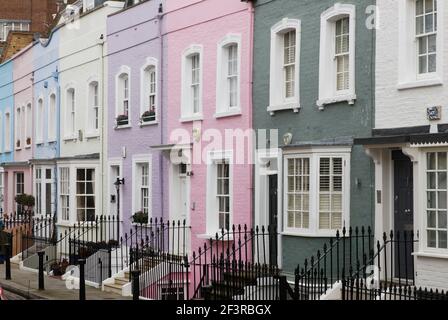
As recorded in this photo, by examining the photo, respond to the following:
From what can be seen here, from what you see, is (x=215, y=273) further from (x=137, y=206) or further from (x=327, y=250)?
(x=137, y=206)

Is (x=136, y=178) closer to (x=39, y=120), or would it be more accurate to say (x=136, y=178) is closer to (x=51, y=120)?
(x=51, y=120)

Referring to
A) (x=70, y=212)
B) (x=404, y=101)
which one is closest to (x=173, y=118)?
(x=70, y=212)

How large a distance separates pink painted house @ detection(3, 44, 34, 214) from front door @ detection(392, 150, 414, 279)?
21150 millimetres

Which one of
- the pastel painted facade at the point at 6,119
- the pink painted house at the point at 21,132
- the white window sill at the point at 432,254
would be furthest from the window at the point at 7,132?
the white window sill at the point at 432,254

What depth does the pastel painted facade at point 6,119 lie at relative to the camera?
38688mm

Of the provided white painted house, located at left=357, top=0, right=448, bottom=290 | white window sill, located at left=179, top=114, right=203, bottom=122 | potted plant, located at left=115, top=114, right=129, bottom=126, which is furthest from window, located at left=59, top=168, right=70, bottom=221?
white painted house, located at left=357, top=0, right=448, bottom=290

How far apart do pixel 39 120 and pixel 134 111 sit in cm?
Answer: 943

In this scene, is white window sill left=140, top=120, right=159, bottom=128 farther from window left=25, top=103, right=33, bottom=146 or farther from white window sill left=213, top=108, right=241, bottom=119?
window left=25, top=103, right=33, bottom=146

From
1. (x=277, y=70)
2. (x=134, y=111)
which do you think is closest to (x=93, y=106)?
(x=134, y=111)

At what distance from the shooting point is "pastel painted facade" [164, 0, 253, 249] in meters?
21.1

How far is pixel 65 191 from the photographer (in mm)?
29734

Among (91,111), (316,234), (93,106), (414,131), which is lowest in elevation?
(316,234)

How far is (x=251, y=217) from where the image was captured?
20609 millimetres

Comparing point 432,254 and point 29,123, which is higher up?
point 29,123
